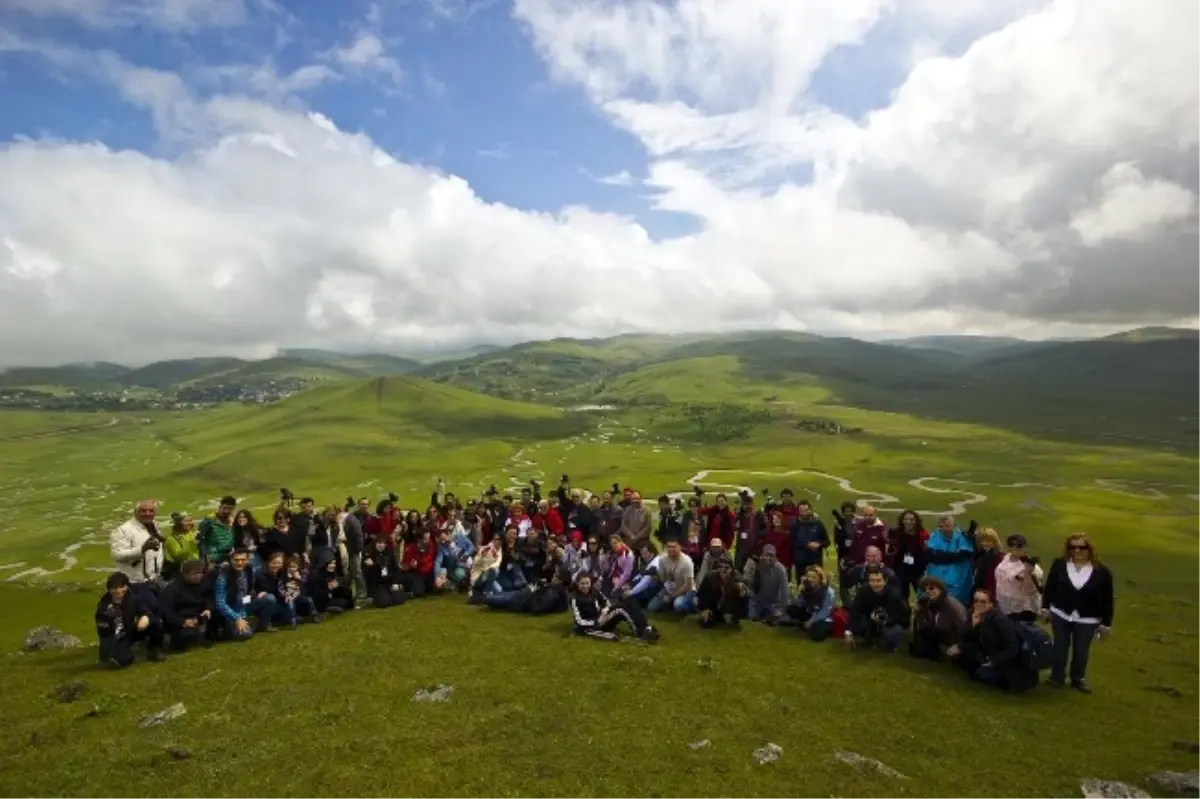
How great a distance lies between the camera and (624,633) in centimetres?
2172

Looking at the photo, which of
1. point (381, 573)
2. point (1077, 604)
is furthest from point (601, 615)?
point (1077, 604)

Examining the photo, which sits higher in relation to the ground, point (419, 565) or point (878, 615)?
point (878, 615)

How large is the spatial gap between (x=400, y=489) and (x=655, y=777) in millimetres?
164513

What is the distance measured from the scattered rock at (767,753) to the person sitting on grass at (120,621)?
16.7 meters

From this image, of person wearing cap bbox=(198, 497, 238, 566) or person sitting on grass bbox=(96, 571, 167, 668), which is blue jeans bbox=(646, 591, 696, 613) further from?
person sitting on grass bbox=(96, 571, 167, 668)

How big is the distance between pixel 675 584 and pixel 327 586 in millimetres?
12327

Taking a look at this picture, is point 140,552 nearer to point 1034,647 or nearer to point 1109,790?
point 1109,790

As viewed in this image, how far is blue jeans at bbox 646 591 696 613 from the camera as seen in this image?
77.3 ft

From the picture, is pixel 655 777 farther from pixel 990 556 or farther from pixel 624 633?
pixel 990 556

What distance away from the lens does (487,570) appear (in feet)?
84.5

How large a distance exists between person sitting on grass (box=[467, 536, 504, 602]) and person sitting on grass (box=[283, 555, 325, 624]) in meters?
5.32

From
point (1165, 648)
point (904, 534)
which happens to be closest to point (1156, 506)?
point (1165, 648)

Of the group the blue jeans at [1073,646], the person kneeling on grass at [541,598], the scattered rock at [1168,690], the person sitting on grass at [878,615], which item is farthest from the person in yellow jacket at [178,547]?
the scattered rock at [1168,690]

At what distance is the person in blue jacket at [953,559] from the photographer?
21.1 meters
